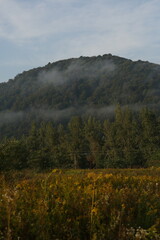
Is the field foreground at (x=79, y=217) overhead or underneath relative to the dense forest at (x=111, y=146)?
overhead

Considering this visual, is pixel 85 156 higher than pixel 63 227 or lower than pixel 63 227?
lower

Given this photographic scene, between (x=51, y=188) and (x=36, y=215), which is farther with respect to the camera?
(x=51, y=188)

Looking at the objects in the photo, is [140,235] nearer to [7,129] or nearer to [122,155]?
[122,155]

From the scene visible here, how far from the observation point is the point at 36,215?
294 centimetres

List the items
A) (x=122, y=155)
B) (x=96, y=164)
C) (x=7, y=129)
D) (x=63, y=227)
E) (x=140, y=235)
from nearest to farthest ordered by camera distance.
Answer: (x=140, y=235), (x=63, y=227), (x=96, y=164), (x=122, y=155), (x=7, y=129)

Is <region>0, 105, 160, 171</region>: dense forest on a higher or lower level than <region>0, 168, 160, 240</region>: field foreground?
lower

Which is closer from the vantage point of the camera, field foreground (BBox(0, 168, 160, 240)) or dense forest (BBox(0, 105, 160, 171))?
field foreground (BBox(0, 168, 160, 240))

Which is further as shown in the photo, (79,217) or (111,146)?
(111,146)

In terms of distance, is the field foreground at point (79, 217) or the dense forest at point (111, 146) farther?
the dense forest at point (111, 146)

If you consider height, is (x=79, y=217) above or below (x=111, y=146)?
above

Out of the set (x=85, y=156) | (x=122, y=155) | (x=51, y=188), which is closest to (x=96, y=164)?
(x=85, y=156)

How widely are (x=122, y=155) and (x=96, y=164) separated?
27.2 ft

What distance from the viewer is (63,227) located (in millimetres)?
2883

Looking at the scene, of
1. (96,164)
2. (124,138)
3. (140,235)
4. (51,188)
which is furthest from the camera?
(124,138)
